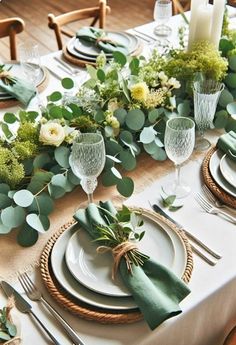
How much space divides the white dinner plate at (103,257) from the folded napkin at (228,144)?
368mm

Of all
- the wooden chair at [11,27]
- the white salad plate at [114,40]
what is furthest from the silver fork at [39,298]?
the wooden chair at [11,27]

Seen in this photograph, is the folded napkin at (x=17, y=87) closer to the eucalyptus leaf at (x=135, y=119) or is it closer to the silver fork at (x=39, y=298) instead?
the eucalyptus leaf at (x=135, y=119)

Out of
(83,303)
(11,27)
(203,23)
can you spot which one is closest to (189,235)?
(83,303)

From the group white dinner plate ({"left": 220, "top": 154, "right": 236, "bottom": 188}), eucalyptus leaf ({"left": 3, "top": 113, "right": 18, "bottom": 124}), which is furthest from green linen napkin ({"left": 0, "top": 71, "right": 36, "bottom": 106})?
white dinner plate ({"left": 220, "top": 154, "right": 236, "bottom": 188})

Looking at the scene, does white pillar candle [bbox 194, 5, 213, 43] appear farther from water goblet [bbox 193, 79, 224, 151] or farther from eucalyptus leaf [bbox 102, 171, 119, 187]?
eucalyptus leaf [bbox 102, 171, 119, 187]

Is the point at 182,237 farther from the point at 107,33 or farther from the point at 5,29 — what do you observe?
the point at 5,29

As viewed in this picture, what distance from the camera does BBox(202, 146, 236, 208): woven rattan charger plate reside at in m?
1.23

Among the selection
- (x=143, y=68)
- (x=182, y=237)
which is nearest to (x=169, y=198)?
(x=182, y=237)

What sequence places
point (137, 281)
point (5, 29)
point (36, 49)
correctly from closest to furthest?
1. point (137, 281)
2. point (36, 49)
3. point (5, 29)

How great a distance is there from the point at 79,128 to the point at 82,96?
114mm

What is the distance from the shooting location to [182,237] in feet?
3.61

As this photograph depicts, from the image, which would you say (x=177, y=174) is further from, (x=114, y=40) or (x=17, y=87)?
(x=114, y=40)

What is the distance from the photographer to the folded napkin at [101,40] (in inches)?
77.7

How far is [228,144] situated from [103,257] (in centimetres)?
55
